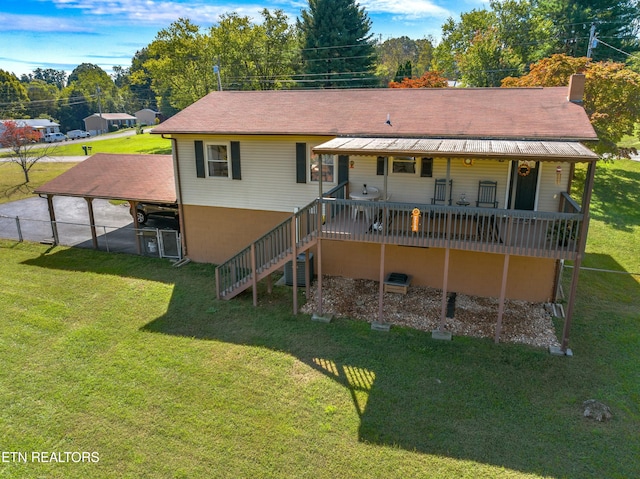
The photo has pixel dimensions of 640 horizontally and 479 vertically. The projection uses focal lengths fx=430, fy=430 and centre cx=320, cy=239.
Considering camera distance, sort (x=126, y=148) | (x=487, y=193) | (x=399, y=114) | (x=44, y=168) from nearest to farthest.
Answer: (x=487, y=193) → (x=399, y=114) → (x=44, y=168) → (x=126, y=148)

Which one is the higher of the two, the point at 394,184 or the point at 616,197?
the point at 394,184

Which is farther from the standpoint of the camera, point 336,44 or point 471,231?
point 336,44

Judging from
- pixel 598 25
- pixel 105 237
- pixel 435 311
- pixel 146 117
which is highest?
pixel 598 25

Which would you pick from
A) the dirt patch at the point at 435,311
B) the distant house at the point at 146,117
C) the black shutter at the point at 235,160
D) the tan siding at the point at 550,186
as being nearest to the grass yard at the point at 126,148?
the black shutter at the point at 235,160

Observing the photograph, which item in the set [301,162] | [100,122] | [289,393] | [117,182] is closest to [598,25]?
[301,162]

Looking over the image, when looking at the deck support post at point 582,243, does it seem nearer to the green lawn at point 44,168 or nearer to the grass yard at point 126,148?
the green lawn at point 44,168

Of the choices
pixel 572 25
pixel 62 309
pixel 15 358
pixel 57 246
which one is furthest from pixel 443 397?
pixel 572 25

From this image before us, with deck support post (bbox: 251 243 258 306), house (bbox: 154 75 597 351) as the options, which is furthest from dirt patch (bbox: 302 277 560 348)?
deck support post (bbox: 251 243 258 306)

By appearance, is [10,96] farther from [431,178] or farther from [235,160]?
[431,178]
